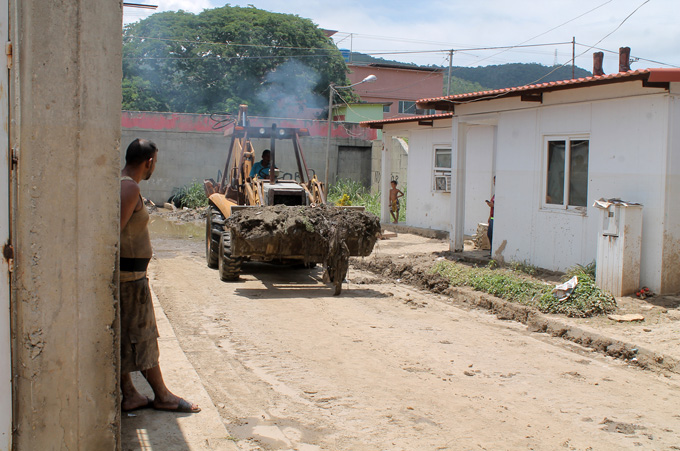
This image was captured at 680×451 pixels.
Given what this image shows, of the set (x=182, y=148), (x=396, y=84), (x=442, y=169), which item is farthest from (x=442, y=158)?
(x=396, y=84)

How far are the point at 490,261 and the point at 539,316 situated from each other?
332 centimetres

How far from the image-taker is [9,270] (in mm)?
2971

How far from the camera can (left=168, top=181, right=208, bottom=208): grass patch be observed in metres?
24.4

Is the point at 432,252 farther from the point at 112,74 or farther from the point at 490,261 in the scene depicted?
the point at 112,74

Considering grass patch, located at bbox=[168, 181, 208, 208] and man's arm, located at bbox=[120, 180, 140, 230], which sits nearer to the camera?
man's arm, located at bbox=[120, 180, 140, 230]

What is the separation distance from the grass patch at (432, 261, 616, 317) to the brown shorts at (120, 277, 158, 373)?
5.98 meters

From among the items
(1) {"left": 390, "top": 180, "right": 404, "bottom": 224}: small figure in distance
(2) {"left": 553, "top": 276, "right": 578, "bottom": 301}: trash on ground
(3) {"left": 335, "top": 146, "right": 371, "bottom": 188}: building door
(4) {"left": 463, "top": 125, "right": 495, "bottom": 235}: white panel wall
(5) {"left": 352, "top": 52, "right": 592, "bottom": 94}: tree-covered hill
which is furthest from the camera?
(5) {"left": 352, "top": 52, "right": 592, "bottom": 94}: tree-covered hill

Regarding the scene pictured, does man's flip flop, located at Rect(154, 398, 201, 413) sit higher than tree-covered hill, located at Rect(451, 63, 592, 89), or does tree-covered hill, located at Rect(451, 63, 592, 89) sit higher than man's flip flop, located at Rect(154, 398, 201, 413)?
tree-covered hill, located at Rect(451, 63, 592, 89)

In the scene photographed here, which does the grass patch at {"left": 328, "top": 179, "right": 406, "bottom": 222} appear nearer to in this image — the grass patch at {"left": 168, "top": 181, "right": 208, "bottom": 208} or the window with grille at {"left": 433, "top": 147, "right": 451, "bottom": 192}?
the window with grille at {"left": 433, "top": 147, "right": 451, "bottom": 192}

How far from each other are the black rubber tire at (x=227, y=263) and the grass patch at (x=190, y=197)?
46.2ft

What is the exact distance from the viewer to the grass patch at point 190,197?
24375mm

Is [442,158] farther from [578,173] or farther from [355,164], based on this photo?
[355,164]

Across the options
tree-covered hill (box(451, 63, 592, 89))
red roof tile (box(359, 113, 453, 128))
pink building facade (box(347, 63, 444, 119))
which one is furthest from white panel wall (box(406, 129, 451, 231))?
tree-covered hill (box(451, 63, 592, 89))

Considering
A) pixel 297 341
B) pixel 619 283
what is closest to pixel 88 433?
pixel 297 341
